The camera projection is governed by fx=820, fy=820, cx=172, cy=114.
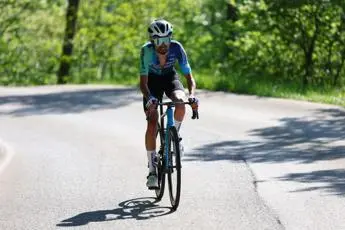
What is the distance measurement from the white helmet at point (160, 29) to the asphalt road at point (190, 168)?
70.9 inches

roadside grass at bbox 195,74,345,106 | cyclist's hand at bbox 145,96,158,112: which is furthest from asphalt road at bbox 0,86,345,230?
cyclist's hand at bbox 145,96,158,112

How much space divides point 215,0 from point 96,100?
12.1m

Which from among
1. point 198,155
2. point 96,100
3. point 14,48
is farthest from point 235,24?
point 14,48

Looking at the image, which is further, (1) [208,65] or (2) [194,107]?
(1) [208,65]

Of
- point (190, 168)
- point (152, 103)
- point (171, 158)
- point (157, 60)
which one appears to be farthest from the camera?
point (190, 168)

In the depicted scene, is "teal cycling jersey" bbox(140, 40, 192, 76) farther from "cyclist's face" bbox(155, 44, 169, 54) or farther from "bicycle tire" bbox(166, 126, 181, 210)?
"bicycle tire" bbox(166, 126, 181, 210)

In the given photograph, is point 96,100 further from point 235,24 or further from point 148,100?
point 148,100

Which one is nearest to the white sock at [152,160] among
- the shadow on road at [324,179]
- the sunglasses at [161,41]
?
the sunglasses at [161,41]

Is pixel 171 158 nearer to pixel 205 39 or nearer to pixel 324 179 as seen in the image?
pixel 324 179

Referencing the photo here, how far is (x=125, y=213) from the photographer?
328 inches

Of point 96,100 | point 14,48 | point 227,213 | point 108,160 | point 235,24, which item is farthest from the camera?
point 14,48

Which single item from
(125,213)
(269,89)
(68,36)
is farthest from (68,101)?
(68,36)

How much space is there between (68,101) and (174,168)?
12681 mm

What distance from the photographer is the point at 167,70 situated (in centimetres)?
902
